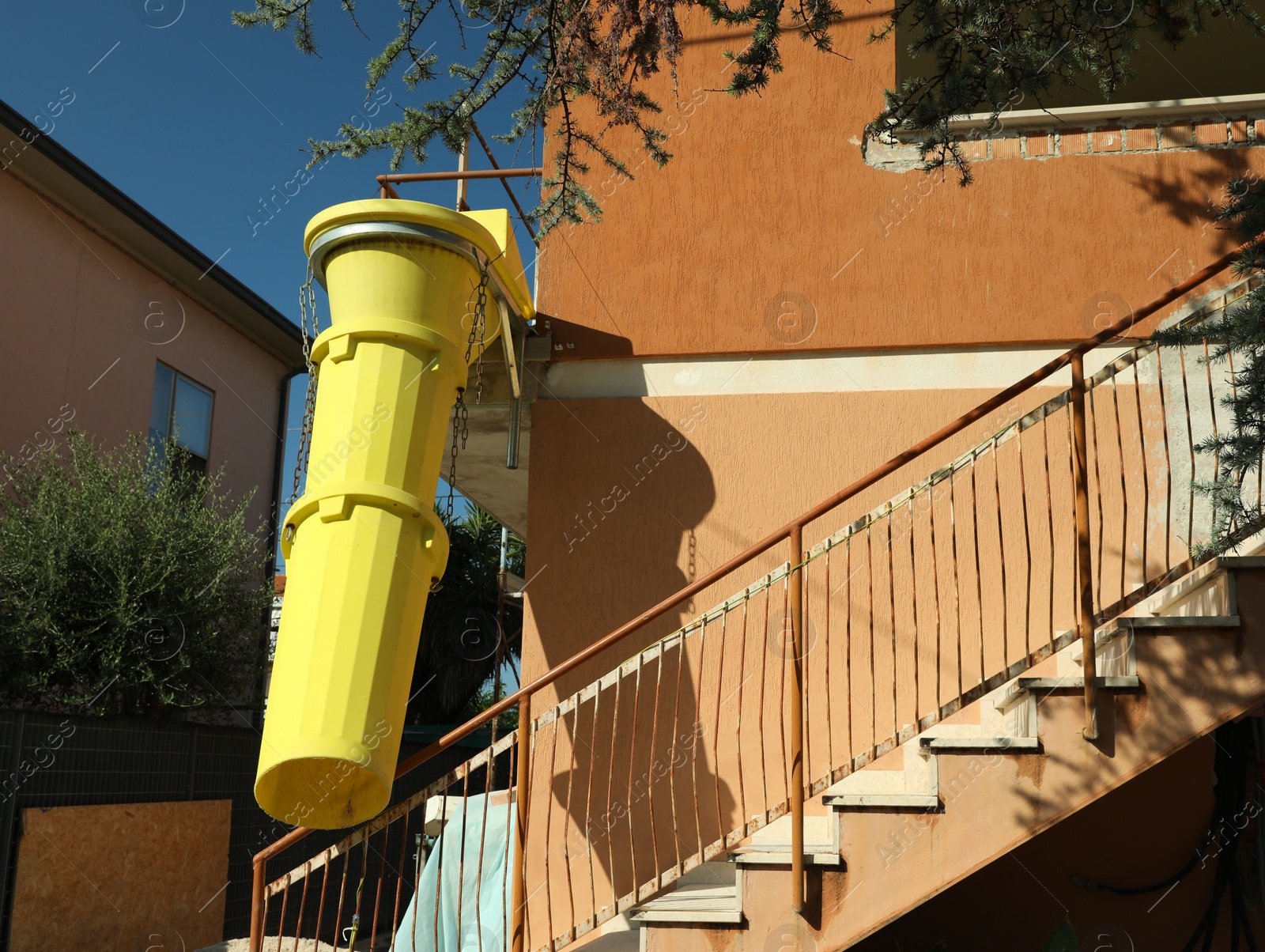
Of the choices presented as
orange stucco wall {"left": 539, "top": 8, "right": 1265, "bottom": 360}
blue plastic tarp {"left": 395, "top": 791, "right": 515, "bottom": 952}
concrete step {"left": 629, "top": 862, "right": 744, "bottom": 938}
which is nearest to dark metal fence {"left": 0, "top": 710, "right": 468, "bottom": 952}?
blue plastic tarp {"left": 395, "top": 791, "right": 515, "bottom": 952}

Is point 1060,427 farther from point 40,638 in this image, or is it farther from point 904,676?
point 40,638

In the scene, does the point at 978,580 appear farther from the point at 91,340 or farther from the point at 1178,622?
the point at 91,340

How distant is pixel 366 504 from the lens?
459cm

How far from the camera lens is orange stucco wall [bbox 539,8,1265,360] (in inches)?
241

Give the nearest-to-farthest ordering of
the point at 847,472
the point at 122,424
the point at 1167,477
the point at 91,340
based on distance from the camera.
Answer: the point at 1167,477, the point at 847,472, the point at 91,340, the point at 122,424

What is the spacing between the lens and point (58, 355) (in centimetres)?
1165

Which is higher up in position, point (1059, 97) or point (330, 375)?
point (1059, 97)

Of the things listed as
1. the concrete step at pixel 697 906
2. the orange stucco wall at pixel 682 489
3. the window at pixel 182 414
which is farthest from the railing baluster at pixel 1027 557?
the window at pixel 182 414

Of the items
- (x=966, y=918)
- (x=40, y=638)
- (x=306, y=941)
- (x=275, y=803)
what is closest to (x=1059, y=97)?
(x=966, y=918)

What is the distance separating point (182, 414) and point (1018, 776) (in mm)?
12458

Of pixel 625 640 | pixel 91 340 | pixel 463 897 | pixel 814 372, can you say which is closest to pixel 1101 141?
pixel 814 372

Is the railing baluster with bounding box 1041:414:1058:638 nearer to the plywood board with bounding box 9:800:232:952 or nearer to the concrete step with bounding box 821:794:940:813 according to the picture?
the concrete step with bounding box 821:794:940:813

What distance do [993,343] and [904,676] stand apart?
195cm

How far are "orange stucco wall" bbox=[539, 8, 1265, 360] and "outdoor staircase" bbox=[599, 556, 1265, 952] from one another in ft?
8.26
